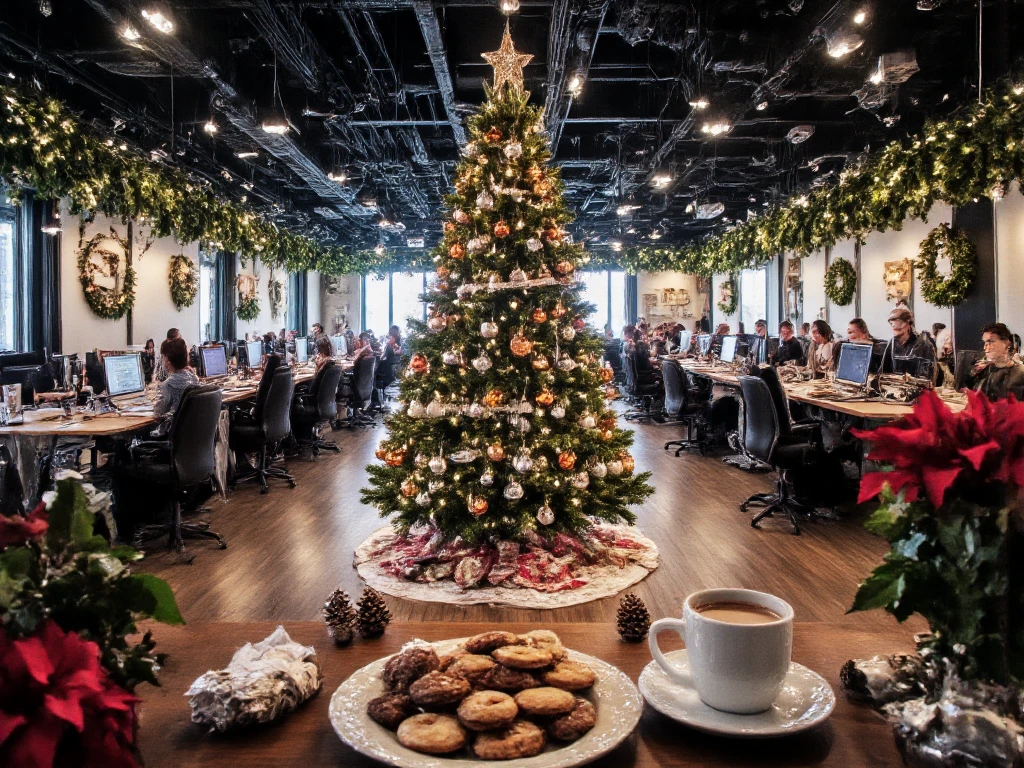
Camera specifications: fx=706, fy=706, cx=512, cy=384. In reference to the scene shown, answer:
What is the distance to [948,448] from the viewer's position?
2.05 feet

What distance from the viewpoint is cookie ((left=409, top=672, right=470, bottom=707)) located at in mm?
768

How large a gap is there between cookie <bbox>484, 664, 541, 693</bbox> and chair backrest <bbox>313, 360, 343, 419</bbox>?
675 cm

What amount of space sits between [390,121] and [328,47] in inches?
54.8

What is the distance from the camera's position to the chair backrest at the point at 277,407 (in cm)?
586

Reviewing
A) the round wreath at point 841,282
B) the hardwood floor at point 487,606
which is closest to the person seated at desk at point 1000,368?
the hardwood floor at point 487,606

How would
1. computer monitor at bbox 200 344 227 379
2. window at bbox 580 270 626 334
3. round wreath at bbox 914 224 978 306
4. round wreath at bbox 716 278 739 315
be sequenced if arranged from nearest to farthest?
computer monitor at bbox 200 344 227 379
round wreath at bbox 914 224 978 306
round wreath at bbox 716 278 739 315
window at bbox 580 270 626 334

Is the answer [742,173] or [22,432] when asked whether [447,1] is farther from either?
[742,173]

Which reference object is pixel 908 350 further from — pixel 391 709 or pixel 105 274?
pixel 105 274

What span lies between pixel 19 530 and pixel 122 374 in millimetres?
5538

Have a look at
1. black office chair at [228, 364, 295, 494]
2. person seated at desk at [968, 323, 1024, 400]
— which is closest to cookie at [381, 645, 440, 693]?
person seated at desk at [968, 323, 1024, 400]

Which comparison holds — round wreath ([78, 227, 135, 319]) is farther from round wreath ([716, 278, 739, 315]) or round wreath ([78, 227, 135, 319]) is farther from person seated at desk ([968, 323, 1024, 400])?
round wreath ([716, 278, 739, 315])

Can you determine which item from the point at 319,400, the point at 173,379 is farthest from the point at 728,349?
Result: the point at 173,379

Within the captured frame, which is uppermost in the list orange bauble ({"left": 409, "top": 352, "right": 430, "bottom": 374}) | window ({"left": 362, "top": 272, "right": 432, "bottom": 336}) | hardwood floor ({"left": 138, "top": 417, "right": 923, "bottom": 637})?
window ({"left": 362, "top": 272, "right": 432, "bottom": 336})

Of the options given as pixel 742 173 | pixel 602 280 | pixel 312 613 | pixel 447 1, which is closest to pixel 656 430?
pixel 742 173
